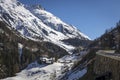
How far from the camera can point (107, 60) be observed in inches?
2322

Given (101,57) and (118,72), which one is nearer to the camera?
(118,72)

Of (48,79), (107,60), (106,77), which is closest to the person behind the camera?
(106,77)

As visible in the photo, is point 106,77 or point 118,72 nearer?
point 118,72

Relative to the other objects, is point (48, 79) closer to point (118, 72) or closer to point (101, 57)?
point (101, 57)

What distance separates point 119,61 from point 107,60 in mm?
10203

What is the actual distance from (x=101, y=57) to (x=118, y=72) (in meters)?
19.6

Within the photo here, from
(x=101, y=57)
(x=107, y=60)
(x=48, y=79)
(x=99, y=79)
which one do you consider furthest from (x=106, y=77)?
(x=48, y=79)

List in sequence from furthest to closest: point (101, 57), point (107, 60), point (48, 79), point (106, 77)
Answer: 1. point (48, 79)
2. point (101, 57)
3. point (107, 60)
4. point (106, 77)

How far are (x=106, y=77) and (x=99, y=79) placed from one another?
148 cm

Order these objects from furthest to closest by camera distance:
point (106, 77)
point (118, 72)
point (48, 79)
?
point (48, 79)
point (106, 77)
point (118, 72)

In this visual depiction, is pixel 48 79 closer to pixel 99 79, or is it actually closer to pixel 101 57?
pixel 101 57

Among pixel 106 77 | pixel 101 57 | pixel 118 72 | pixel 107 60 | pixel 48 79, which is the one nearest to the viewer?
pixel 118 72

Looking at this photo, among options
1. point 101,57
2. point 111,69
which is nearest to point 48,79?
point 101,57

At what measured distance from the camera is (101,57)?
6781 centimetres
